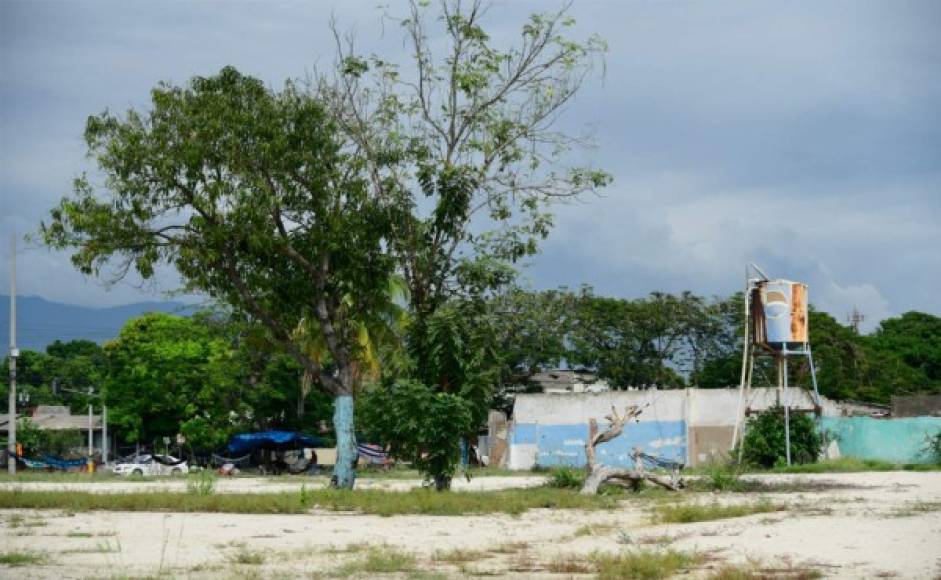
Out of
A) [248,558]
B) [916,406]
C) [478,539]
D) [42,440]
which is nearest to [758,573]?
[478,539]

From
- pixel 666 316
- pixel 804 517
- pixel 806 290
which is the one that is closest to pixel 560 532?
pixel 804 517

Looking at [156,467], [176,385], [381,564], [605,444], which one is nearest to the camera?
[381,564]

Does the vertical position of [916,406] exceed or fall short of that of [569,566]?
it exceeds it

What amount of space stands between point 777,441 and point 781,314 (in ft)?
13.7

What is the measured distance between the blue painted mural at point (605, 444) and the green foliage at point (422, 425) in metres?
18.2

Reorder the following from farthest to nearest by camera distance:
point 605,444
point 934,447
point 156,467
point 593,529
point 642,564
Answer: point 156,467
point 605,444
point 934,447
point 593,529
point 642,564

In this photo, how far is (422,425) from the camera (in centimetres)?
2581

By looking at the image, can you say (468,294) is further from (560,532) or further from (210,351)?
(210,351)

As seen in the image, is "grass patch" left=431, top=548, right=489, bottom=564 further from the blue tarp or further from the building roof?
the building roof

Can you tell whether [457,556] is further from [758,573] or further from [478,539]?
[758,573]

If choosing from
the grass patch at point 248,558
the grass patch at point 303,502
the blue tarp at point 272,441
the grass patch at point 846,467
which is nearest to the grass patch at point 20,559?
the grass patch at point 248,558

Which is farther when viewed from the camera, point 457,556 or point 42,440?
point 42,440

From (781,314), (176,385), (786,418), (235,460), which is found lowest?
(235,460)

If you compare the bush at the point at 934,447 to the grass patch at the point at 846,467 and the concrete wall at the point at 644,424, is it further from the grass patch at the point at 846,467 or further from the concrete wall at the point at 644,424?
the concrete wall at the point at 644,424
